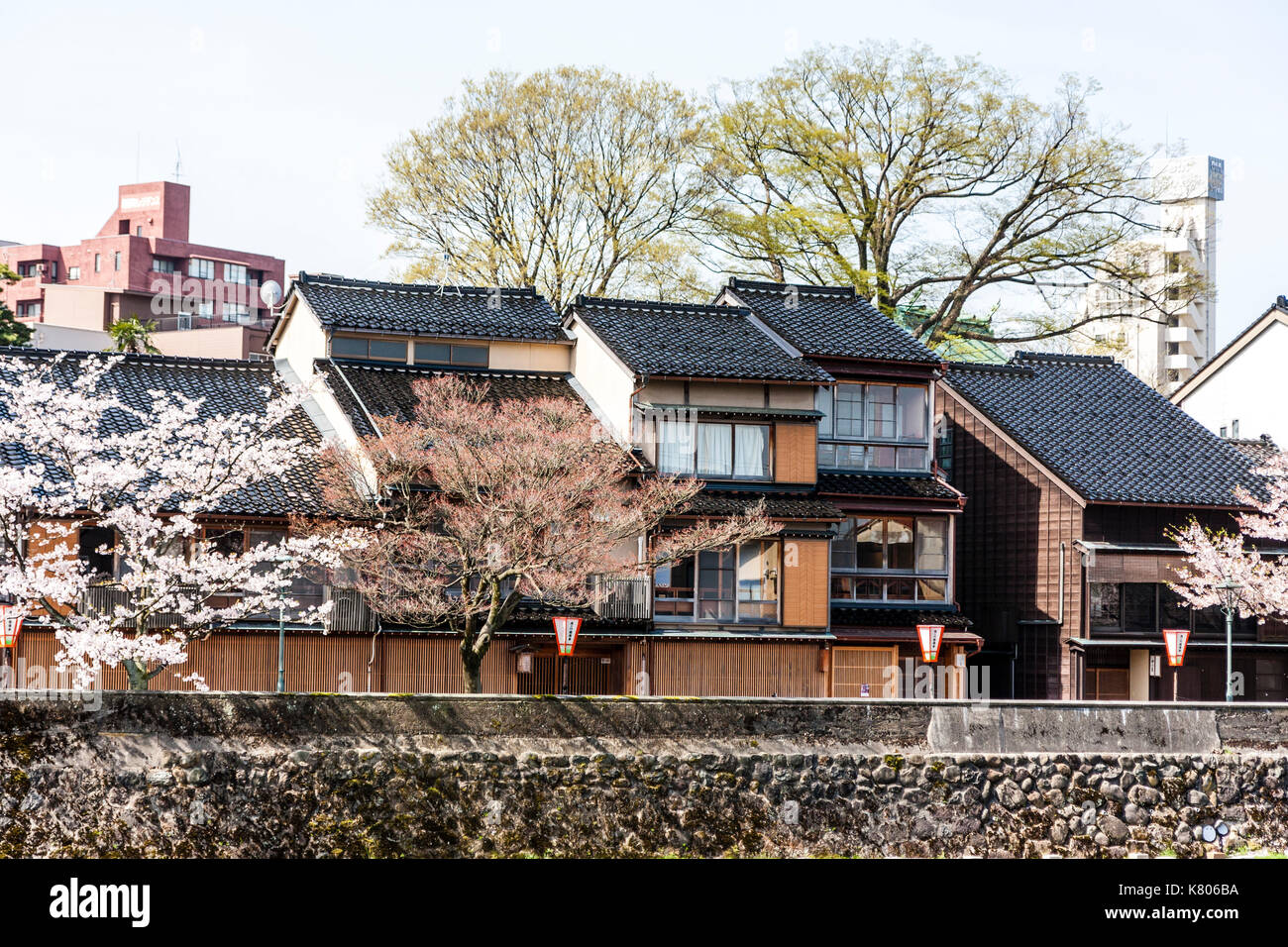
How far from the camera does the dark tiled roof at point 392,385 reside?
32.5 meters

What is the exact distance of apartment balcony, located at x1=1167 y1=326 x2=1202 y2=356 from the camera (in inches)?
3214

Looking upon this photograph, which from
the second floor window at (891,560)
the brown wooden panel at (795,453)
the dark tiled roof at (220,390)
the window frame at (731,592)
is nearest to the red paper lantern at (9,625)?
the dark tiled roof at (220,390)

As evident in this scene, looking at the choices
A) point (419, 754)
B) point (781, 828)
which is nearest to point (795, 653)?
point (781, 828)

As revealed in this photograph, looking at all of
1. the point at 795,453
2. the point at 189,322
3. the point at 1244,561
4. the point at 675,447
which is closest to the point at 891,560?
the point at 795,453

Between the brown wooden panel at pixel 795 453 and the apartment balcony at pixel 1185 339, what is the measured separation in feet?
177

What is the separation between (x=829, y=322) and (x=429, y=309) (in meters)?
9.65

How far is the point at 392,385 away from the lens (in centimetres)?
3419

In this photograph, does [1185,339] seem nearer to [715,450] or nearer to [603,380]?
[603,380]

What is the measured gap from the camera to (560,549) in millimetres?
26562

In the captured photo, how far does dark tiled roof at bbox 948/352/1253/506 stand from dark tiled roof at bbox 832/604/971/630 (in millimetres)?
4527

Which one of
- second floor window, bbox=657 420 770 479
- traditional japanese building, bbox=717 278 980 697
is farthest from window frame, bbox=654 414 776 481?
traditional japanese building, bbox=717 278 980 697

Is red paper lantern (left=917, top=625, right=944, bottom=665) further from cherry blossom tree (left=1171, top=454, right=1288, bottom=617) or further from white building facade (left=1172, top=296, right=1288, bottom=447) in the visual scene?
white building facade (left=1172, top=296, right=1288, bottom=447)
